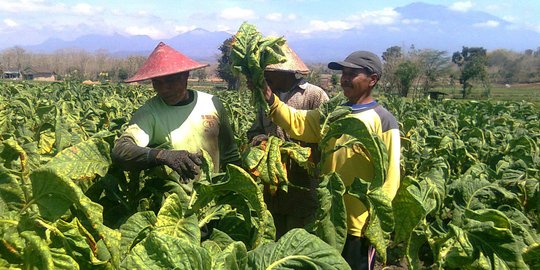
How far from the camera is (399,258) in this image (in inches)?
239

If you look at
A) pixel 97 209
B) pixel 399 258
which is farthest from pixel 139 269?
pixel 399 258

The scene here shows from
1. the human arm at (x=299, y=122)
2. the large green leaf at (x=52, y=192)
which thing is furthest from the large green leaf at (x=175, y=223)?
the human arm at (x=299, y=122)

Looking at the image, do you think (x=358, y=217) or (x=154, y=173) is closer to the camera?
(x=154, y=173)

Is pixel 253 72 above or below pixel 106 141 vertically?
above

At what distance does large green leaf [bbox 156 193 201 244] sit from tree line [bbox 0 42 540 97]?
179 centimetres

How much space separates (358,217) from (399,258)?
3270mm

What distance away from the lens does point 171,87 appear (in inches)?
118

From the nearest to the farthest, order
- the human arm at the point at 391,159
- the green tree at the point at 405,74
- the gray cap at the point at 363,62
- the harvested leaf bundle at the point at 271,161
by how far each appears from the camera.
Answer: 1. the harvested leaf bundle at the point at 271,161
2. the human arm at the point at 391,159
3. the gray cap at the point at 363,62
4. the green tree at the point at 405,74

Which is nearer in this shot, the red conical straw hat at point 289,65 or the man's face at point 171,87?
the man's face at point 171,87

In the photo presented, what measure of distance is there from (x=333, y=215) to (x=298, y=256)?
0.79 meters

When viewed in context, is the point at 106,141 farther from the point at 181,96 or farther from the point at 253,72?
the point at 253,72

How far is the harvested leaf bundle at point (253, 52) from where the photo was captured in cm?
235

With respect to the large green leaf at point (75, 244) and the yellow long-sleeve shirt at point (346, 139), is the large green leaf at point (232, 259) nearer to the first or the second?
the large green leaf at point (75, 244)

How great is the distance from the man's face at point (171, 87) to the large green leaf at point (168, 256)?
1.83 metres
